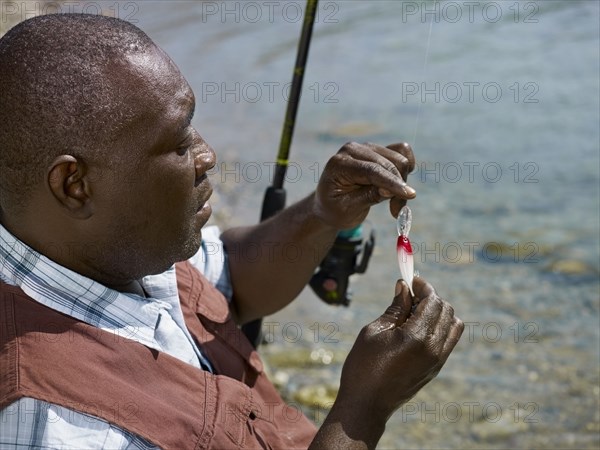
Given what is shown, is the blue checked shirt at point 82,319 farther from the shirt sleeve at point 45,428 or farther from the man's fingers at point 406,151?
the man's fingers at point 406,151

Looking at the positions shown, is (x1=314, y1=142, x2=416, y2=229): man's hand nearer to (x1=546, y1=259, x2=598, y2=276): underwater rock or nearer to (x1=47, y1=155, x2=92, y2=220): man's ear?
(x1=47, y1=155, x2=92, y2=220): man's ear

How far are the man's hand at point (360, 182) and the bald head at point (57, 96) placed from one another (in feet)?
2.44

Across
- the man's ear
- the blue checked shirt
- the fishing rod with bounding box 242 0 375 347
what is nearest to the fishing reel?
the fishing rod with bounding box 242 0 375 347

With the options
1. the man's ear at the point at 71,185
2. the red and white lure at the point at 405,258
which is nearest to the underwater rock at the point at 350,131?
the red and white lure at the point at 405,258

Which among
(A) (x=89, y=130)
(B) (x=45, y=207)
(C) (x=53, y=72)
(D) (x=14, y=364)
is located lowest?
(D) (x=14, y=364)

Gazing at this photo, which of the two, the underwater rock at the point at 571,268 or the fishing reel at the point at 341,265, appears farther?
the underwater rock at the point at 571,268

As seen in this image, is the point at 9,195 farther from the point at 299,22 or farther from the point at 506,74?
the point at 299,22

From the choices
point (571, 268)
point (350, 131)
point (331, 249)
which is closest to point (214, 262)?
point (331, 249)

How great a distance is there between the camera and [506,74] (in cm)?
830

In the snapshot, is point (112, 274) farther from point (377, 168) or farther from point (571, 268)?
point (571, 268)

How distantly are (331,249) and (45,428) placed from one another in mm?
1354

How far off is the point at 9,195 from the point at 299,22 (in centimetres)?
907

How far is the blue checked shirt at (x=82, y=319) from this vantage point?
1633 mm

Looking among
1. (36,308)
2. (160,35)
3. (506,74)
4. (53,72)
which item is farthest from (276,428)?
(160,35)
